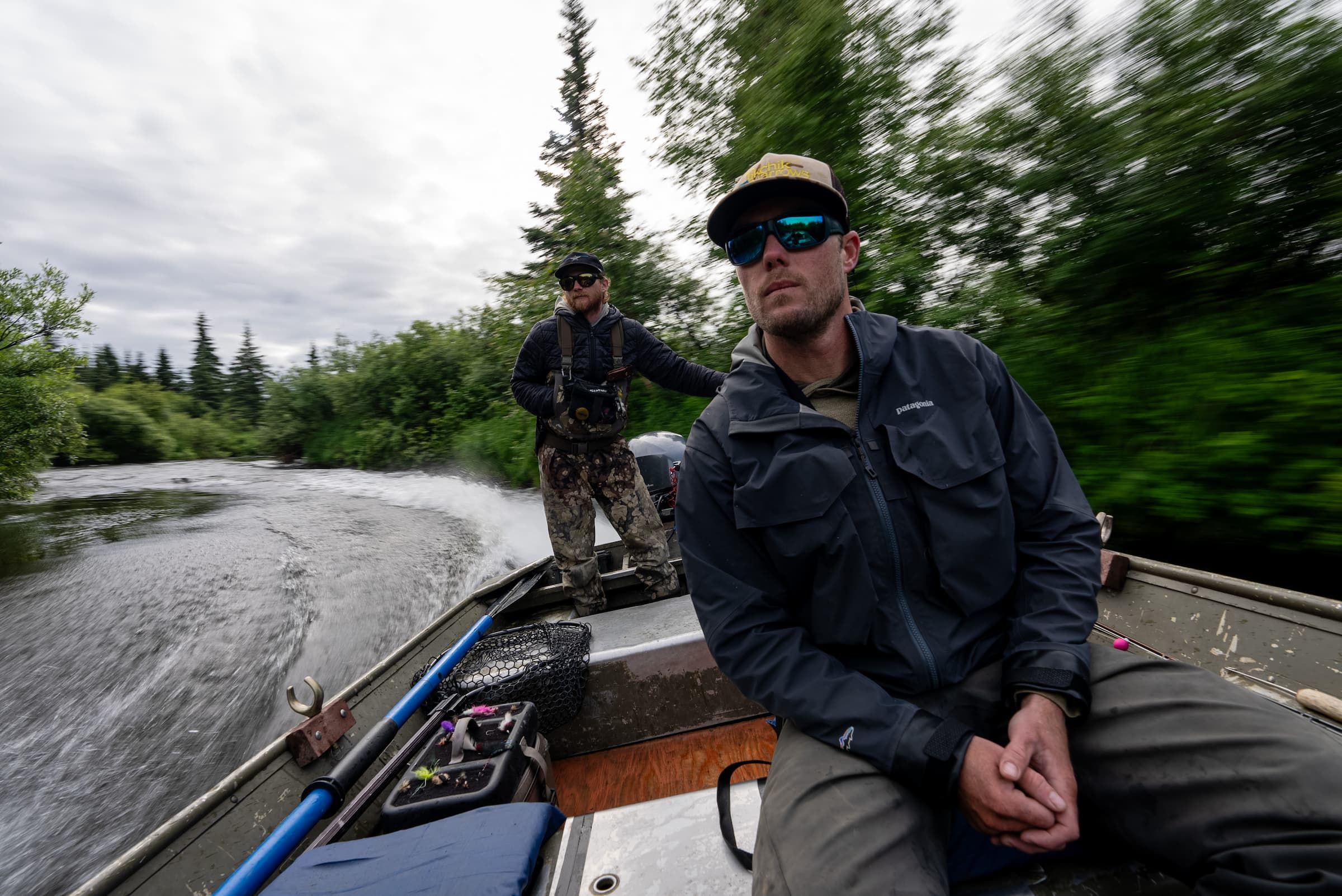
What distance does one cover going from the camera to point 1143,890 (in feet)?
3.79

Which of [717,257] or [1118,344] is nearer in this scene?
[1118,344]

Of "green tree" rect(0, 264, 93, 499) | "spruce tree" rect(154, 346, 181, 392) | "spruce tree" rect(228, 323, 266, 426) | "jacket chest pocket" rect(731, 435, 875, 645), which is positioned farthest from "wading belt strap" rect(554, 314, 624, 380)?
"spruce tree" rect(154, 346, 181, 392)

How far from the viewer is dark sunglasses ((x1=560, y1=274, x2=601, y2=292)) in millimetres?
3744

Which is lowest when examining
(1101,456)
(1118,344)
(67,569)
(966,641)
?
(67,569)

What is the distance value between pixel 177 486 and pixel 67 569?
12.7 m

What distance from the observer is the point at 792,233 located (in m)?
1.63

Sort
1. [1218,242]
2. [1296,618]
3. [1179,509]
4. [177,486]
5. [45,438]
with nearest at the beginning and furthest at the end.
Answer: [1296,618]
[1179,509]
[1218,242]
[45,438]
[177,486]

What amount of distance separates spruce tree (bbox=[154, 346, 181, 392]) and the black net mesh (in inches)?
3466

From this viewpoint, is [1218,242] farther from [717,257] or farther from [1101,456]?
[717,257]

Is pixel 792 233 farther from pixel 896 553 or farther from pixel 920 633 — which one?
pixel 920 633

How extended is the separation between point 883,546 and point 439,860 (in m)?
1.27

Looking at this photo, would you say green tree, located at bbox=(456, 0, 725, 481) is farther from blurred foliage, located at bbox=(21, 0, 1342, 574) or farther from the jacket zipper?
the jacket zipper

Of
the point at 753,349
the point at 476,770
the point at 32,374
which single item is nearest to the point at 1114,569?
the point at 753,349

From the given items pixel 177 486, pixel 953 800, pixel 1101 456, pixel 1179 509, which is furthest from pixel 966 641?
pixel 177 486
